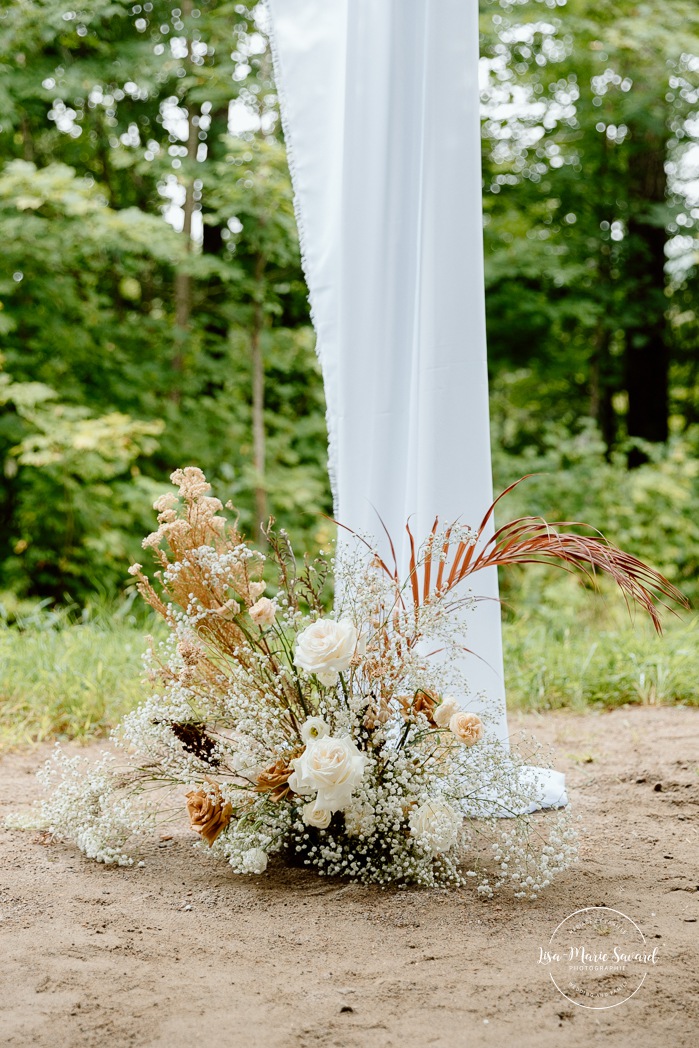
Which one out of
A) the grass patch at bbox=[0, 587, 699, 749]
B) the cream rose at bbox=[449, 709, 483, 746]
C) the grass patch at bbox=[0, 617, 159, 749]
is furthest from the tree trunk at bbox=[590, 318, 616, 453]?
the cream rose at bbox=[449, 709, 483, 746]

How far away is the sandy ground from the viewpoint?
1289 millimetres

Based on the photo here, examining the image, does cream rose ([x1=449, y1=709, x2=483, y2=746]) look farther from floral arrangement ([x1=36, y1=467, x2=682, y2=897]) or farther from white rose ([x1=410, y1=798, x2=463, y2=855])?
white rose ([x1=410, y1=798, x2=463, y2=855])

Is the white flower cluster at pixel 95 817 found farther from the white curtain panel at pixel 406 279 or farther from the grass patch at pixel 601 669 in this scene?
the grass patch at pixel 601 669

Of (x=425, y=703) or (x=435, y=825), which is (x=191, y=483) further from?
(x=435, y=825)

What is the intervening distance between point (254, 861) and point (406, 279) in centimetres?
139

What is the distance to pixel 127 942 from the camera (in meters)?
1.55

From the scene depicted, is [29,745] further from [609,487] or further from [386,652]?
[609,487]

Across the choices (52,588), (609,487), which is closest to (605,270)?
(609,487)

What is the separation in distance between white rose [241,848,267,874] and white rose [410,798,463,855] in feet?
0.98

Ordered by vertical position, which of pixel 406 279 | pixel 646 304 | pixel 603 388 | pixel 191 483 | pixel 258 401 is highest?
pixel 646 304

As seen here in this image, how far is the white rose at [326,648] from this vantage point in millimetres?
1749

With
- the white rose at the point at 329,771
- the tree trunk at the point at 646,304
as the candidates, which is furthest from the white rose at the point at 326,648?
the tree trunk at the point at 646,304

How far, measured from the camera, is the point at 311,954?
153 cm

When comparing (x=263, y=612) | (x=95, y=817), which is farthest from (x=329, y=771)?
(x=95, y=817)
